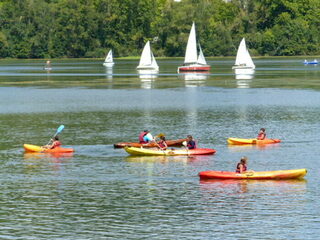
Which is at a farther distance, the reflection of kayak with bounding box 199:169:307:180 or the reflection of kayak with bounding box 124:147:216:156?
the reflection of kayak with bounding box 124:147:216:156

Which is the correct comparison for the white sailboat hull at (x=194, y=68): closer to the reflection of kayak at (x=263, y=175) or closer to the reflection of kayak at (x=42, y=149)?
the reflection of kayak at (x=42, y=149)

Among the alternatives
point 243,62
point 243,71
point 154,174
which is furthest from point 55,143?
point 243,62

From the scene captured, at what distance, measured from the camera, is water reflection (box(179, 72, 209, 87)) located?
14712 centimetres

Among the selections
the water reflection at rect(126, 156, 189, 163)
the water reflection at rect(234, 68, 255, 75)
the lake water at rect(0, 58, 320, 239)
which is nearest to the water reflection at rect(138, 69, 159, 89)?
the water reflection at rect(234, 68, 255, 75)

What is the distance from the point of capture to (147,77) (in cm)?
17175

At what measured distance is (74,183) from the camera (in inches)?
2050

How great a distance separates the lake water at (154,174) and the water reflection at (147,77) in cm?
3149

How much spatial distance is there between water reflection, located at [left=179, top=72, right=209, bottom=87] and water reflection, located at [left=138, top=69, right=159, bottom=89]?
665 cm

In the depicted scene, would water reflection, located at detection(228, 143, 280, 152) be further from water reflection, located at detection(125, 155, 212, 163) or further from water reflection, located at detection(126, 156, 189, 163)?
water reflection, located at detection(126, 156, 189, 163)

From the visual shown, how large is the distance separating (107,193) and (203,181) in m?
6.72

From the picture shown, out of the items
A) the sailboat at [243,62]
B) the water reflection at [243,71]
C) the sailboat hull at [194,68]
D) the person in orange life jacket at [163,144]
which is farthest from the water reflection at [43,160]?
the sailboat at [243,62]

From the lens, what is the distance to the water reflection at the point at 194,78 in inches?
5792

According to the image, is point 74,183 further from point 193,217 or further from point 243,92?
point 243,92

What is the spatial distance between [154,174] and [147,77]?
118 metres
